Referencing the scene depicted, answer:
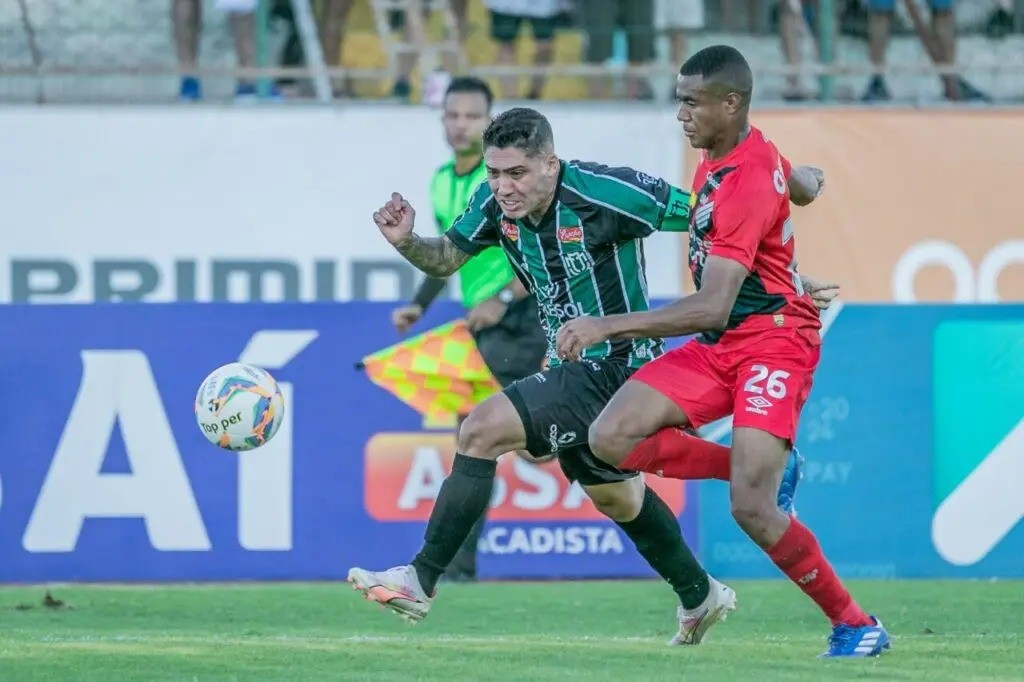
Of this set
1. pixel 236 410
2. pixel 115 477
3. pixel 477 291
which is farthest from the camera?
pixel 115 477

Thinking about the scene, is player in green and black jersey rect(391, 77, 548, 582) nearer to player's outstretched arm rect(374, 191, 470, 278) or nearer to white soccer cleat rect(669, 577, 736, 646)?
player's outstretched arm rect(374, 191, 470, 278)

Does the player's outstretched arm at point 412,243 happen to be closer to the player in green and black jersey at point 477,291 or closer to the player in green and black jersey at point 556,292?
the player in green and black jersey at point 556,292

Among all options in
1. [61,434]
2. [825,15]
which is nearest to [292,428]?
[61,434]

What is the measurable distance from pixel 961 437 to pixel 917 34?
434 cm

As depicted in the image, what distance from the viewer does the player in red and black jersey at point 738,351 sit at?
6215 millimetres

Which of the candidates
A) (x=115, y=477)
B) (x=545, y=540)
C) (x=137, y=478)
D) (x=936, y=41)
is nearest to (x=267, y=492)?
(x=137, y=478)

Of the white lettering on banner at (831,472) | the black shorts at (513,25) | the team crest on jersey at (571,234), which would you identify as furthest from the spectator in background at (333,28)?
the team crest on jersey at (571,234)

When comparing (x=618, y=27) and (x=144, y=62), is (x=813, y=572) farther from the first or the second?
(x=144, y=62)

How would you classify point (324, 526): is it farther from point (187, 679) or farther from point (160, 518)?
point (187, 679)

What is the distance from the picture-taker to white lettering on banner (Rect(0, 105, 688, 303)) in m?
12.1

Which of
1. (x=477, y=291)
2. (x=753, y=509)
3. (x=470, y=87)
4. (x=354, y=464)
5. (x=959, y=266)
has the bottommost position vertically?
(x=354, y=464)

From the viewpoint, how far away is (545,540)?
32.9 feet

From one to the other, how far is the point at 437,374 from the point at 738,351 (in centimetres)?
341

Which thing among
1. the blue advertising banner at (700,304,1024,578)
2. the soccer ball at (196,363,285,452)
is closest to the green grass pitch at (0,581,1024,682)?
the blue advertising banner at (700,304,1024,578)
